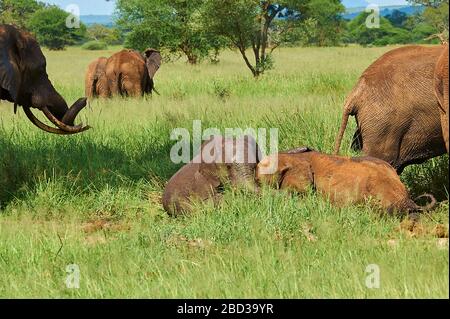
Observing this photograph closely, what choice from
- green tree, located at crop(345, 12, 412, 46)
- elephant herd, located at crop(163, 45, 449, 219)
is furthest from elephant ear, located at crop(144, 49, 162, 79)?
green tree, located at crop(345, 12, 412, 46)

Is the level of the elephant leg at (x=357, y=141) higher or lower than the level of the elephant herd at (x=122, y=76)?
higher

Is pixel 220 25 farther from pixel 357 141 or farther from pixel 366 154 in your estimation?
pixel 366 154

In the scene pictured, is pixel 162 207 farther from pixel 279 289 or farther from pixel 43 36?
pixel 43 36

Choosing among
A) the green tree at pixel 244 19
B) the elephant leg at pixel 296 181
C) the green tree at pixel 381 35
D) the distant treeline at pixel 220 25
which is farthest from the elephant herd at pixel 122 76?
the green tree at pixel 381 35

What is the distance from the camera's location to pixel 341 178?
585 cm

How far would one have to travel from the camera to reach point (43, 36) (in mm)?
75000

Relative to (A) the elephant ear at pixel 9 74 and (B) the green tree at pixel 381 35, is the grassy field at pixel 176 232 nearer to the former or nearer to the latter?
(A) the elephant ear at pixel 9 74

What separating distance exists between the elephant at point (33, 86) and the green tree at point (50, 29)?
67887 mm

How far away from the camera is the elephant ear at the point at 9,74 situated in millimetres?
6871

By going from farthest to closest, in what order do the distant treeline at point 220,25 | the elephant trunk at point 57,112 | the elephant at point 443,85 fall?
the distant treeline at point 220,25
the elephant trunk at point 57,112
the elephant at point 443,85

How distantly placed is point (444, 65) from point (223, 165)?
2.59 metres

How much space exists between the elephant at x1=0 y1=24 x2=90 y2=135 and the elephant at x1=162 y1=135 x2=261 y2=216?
122cm

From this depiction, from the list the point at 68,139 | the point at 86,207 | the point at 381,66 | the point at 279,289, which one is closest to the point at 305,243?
the point at 279,289

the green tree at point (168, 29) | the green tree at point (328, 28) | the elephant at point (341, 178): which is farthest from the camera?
the green tree at point (328, 28)
